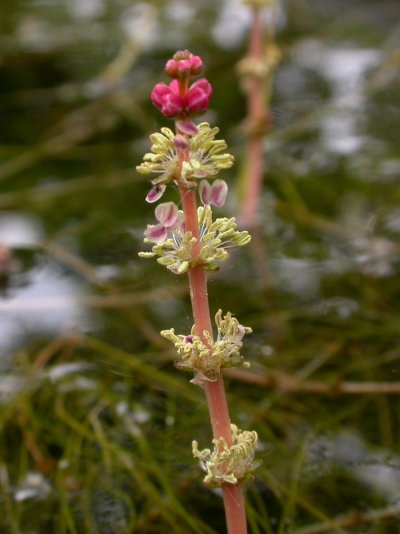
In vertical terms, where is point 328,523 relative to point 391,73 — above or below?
below

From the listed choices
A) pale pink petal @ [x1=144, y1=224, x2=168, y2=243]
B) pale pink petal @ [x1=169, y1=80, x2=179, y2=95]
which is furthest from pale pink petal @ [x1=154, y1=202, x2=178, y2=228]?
pale pink petal @ [x1=169, y1=80, x2=179, y2=95]

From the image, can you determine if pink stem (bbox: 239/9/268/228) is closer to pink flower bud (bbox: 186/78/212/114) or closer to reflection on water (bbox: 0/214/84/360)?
reflection on water (bbox: 0/214/84/360)

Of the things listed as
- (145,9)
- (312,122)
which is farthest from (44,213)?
(145,9)

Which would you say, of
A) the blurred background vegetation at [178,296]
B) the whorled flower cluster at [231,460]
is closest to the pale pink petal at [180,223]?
the whorled flower cluster at [231,460]

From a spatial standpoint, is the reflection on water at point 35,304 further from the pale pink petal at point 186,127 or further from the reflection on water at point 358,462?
the pale pink petal at point 186,127

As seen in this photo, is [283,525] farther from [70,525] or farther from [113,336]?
[113,336]

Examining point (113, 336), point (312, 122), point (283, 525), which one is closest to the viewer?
point (283, 525)

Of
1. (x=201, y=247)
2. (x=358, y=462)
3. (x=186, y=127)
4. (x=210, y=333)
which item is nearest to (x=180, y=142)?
(x=186, y=127)
